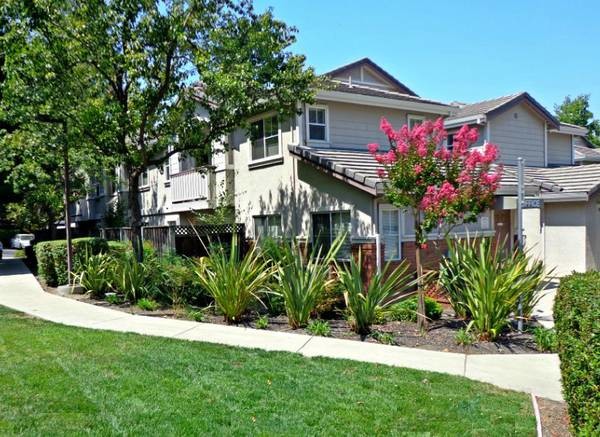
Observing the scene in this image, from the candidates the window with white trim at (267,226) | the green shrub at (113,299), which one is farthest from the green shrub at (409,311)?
the window with white trim at (267,226)

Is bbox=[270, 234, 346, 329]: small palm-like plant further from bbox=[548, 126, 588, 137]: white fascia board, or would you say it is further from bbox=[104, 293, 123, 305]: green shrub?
bbox=[548, 126, 588, 137]: white fascia board

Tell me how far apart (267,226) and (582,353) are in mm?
12746

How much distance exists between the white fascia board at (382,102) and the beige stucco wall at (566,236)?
496 cm

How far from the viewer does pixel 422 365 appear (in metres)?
6.61

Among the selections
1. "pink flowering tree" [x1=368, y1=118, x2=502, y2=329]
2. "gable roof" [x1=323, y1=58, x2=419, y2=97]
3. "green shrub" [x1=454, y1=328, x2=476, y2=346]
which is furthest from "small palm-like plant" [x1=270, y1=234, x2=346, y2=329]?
"gable roof" [x1=323, y1=58, x2=419, y2=97]

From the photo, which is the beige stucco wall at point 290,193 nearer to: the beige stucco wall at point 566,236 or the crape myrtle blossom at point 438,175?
the crape myrtle blossom at point 438,175

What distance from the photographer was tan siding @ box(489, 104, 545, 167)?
19781 millimetres

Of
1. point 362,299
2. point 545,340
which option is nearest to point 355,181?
point 362,299

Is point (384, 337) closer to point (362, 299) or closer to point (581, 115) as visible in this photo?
point (362, 299)

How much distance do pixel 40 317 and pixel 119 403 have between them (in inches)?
226

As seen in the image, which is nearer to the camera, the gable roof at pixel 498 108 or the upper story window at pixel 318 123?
the upper story window at pixel 318 123

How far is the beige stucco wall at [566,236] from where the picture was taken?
1617 centimetres

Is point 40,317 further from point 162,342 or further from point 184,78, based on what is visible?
point 184,78

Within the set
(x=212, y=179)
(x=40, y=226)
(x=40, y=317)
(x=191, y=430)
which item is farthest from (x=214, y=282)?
(x=40, y=226)
